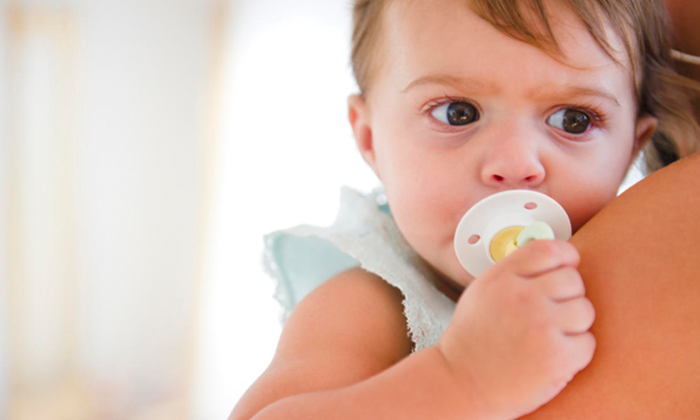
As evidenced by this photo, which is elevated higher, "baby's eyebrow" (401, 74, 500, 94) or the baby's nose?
"baby's eyebrow" (401, 74, 500, 94)

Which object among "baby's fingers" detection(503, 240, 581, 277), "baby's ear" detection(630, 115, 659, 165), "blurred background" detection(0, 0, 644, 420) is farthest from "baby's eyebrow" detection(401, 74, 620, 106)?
"blurred background" detection(0, 0, 644, 420)

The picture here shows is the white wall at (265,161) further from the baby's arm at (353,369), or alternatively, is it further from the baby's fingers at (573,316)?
the baby's fingers at (573,316)

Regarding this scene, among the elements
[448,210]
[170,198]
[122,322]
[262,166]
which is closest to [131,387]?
[122,322]

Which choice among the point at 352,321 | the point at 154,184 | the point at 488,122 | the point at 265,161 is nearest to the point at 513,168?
the point at 488,122

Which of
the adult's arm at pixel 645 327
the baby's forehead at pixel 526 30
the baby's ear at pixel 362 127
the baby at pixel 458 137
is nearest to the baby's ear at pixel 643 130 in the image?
the baby at pixel 458 137

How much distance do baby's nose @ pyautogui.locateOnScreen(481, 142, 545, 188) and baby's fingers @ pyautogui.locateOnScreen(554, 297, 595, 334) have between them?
286mm

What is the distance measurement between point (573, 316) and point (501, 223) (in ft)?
0.59

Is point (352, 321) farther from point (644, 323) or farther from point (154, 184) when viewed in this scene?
point (154, 184)

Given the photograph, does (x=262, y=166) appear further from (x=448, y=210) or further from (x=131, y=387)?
(x=448, y=210)

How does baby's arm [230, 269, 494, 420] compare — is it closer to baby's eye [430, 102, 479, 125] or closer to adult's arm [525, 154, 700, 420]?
adult's arm [525, 154, 700, 420]

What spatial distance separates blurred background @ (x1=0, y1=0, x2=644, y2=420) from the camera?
90.8 inches

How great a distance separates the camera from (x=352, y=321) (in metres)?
0.82

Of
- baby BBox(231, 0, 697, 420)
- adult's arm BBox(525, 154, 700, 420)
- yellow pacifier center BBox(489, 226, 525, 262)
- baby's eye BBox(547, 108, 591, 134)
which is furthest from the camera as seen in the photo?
baby's eye BBox(547, 108, 591, 134)

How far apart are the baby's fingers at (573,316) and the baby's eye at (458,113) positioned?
0.41 meters
